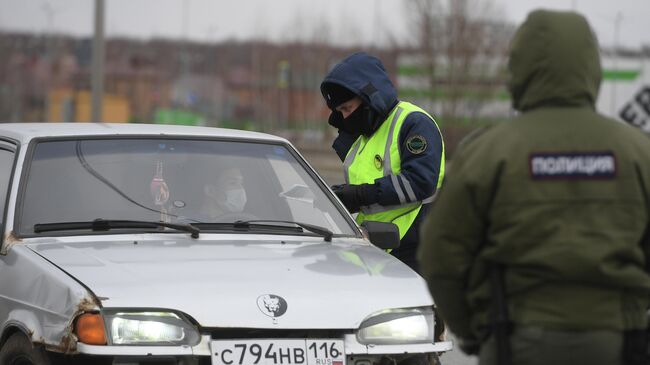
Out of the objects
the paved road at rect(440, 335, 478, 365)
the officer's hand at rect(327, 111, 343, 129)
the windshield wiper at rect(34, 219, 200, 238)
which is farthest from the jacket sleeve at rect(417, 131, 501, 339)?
the paved road at rect(440, 335, 478, 365)

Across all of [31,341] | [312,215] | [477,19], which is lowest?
[31,341]

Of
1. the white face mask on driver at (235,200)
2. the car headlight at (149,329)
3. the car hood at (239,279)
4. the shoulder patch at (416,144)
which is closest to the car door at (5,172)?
the car hood at (239,279)

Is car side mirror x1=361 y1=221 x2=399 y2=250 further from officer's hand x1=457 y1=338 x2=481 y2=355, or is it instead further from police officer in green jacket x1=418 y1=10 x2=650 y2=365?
police officer in green jacket x1=418 y1=10 x2=650 y2=365

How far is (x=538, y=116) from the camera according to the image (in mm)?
3260

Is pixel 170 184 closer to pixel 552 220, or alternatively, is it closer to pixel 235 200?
pixel 235 200

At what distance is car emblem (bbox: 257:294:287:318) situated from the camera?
466 cm

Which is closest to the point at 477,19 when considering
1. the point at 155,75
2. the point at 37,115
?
the point at 37,115

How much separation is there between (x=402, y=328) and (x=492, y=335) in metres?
1.68

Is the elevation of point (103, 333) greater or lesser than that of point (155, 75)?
lesser

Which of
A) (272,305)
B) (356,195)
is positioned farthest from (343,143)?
(272,305)

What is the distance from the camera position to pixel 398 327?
16.0 feet

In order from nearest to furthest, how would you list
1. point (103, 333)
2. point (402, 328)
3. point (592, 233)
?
point (592, 233)
point (103, 333)
point (402, 328)

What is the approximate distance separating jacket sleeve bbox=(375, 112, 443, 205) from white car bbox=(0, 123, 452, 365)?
0.80 feet

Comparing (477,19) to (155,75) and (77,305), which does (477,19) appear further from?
(155,75)
